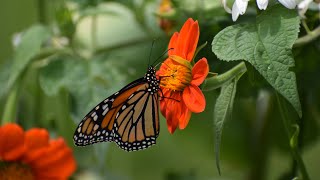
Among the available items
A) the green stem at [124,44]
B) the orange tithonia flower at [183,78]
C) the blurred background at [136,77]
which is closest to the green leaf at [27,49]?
the blurred background at [136,77]

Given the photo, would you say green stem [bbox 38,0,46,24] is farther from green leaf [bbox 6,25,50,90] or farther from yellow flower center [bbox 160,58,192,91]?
yellow flower center [bbox 160,58,192,91]

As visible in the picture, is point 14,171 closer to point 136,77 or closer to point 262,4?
point 136,77

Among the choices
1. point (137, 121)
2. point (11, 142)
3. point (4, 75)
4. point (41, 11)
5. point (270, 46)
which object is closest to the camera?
point (270, 46)

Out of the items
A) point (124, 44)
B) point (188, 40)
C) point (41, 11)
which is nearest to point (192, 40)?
point (188, 40)

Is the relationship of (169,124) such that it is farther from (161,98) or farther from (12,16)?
(12,16)

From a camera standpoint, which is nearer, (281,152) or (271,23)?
(271,23)

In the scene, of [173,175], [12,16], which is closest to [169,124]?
[173,175]

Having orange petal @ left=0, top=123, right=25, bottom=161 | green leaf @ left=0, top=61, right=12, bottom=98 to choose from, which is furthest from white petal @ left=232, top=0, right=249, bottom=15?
green leaf @ left=0, top=61, right=12, bottom=98

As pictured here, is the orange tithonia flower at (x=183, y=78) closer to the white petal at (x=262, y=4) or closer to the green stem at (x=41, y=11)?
the white petal at (x=262, y=4)
